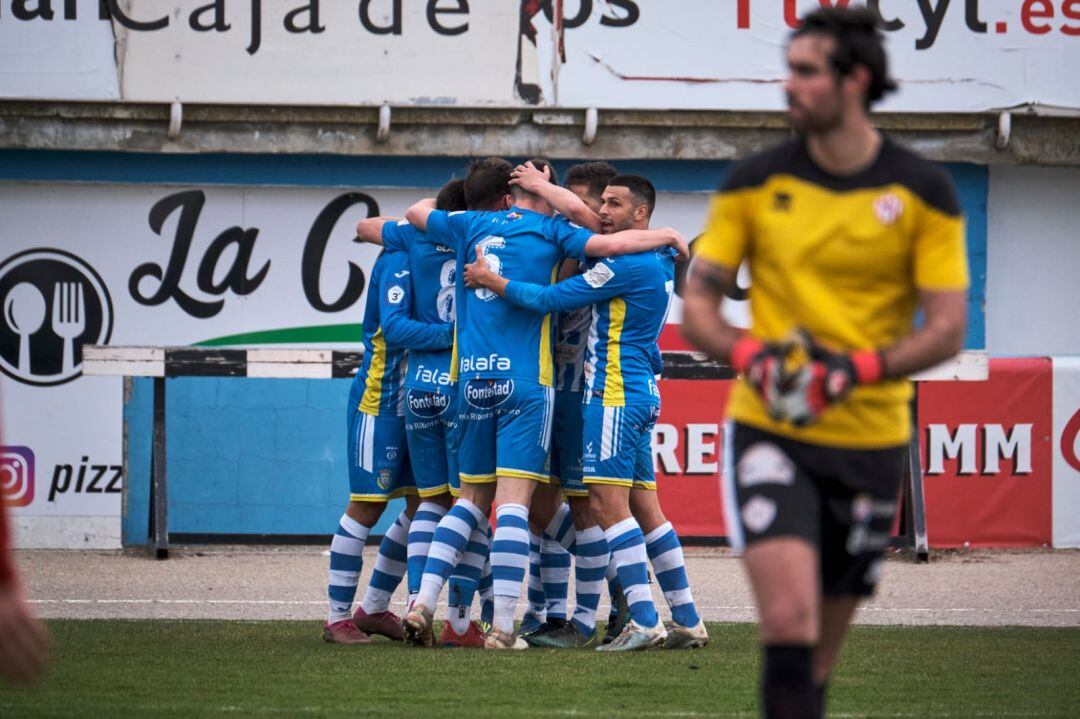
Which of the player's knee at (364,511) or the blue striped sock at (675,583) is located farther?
the player's knee at (364,511)

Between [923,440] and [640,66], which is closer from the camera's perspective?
[923,440]

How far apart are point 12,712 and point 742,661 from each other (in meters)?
3.22

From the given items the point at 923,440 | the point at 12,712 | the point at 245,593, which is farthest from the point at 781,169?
the point at 923,440

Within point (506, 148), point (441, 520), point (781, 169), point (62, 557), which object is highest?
point (506, 148)

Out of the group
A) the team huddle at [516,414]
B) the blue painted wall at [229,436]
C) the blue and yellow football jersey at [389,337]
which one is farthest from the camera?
the blue painted wall at [229,436]

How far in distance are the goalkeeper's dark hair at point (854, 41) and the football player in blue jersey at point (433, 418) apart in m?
4.31

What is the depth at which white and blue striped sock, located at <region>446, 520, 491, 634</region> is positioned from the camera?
27.0 feet

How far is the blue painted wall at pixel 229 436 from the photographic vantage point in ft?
46.8

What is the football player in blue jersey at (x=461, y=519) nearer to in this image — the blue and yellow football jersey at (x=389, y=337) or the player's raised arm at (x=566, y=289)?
the blue and yellow football jersey at (x=389, y=337)

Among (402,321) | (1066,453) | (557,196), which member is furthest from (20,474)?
(1066,453)

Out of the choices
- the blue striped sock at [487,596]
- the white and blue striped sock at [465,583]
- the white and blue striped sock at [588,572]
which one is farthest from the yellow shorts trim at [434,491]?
the white and blue striped sock at [588,572]

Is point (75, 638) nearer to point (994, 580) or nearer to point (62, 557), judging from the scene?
point (62, 557)

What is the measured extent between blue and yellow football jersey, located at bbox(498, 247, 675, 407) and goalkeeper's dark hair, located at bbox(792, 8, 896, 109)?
145 inches

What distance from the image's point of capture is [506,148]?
14.5 meters
